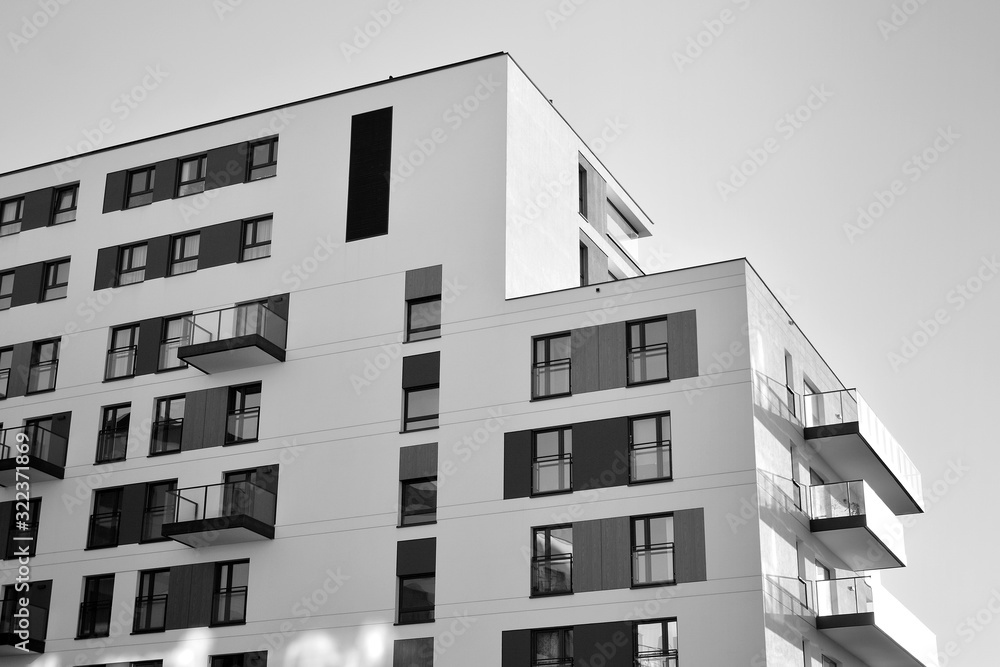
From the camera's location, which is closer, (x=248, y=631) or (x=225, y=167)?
(x=248, y=631)

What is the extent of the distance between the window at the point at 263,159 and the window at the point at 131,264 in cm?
508

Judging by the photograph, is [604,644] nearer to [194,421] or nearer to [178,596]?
[178,596]

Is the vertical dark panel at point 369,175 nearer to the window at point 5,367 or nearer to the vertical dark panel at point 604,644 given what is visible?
the window at point 5,367

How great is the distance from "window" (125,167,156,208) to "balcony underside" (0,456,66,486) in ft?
33.9

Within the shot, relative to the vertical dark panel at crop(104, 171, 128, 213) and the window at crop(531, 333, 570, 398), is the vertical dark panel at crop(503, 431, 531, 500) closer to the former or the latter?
the window at crop(531, 333, 570, 398)

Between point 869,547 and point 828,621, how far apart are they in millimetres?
5015

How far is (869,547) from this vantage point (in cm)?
4331

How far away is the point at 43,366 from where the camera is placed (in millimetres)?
49469

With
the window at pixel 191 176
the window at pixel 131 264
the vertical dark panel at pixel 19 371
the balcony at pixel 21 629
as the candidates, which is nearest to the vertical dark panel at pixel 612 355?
the window at pixel 191 176

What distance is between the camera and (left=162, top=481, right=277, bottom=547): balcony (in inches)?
1647

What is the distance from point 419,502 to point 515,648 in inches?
225

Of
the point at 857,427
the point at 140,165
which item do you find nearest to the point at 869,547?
the point at 857,427

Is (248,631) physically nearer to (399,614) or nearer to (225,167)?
(399,614)

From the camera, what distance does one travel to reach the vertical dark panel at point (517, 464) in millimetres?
39750
